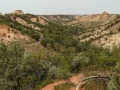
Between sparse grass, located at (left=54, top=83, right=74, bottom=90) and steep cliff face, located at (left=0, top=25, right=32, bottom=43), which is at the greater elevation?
sparse grass, located at (left=54, top=83, right=74, bottom=90)

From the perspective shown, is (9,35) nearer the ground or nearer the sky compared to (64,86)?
nearer the ground

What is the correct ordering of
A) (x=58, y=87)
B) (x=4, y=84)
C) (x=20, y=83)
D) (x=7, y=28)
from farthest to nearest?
(x=7, y=28), (x=20, y=83), (x=4, y=84), (x=58, y=87)

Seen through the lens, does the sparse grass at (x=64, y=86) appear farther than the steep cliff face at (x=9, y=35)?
No

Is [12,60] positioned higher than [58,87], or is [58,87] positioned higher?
[12,60]

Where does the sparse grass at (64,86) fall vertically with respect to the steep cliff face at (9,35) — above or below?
above

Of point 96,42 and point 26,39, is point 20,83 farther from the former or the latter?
point 96,42

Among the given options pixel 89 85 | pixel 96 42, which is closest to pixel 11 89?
pixel 89 85

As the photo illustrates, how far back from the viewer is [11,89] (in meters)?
25.5

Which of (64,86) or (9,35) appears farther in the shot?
(9,35)

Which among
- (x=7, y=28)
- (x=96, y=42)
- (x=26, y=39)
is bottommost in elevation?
(x=96, y=42)

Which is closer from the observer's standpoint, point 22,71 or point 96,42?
point 22,71

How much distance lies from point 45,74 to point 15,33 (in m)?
48.5

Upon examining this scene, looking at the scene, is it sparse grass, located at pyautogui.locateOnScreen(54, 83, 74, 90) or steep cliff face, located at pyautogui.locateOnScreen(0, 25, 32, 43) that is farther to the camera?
steep cliff face, located at pyautogui.locateOnScreen(0, 25, 32, 43)

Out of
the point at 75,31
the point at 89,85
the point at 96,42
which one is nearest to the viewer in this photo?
the point at 89,85
